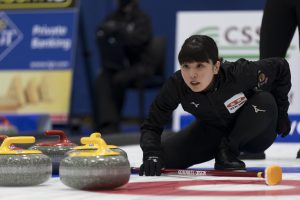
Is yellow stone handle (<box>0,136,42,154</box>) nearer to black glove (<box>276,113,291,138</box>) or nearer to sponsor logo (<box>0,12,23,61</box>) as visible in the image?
black glove (<box>276,113,291,138</box>)

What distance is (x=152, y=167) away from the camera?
11.5ft

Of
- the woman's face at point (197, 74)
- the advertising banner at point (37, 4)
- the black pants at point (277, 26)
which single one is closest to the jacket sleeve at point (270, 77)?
the woman's face at point (197, 74)

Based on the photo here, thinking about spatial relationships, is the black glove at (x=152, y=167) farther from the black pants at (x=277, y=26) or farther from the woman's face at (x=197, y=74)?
the black pants at (x=277, y=26)

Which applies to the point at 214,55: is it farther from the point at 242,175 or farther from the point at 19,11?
the point at 19,11

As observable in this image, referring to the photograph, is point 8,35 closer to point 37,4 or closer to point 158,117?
point 37,4

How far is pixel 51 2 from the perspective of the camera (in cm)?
799

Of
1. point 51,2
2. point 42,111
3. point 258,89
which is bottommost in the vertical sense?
point 42,111

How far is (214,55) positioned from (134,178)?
25.3 inches

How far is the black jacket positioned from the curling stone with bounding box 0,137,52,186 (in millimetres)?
604

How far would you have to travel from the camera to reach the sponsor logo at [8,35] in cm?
808

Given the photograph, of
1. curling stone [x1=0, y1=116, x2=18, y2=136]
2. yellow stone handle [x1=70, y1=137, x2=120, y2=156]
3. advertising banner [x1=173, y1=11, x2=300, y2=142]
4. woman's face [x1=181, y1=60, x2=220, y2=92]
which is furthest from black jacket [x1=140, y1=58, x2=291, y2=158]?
curling stone [x1=0, y1=116, x2=18, y2=136]

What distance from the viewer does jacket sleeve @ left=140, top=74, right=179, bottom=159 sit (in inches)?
143

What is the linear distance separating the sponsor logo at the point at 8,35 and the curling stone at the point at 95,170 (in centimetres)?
524

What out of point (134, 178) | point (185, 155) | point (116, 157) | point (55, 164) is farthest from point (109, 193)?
point (185, 155)
